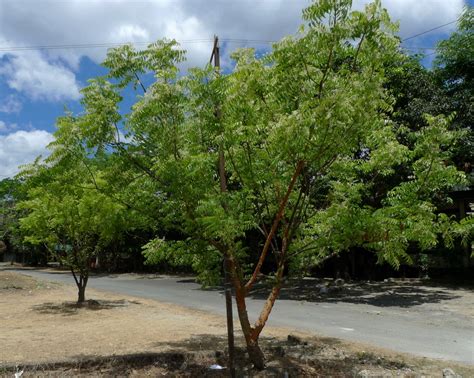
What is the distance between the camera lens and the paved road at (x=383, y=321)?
27.6 feet

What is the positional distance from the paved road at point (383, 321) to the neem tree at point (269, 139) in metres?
3.18

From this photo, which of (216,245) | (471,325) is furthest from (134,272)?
(216,245)

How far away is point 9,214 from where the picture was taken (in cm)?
4275

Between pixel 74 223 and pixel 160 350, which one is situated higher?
pixel 74 223

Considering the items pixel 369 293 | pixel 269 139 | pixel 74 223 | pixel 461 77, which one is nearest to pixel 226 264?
pixel 269 139

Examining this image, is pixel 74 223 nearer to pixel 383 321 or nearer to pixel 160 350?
pixel 160 350

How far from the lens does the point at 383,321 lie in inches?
441

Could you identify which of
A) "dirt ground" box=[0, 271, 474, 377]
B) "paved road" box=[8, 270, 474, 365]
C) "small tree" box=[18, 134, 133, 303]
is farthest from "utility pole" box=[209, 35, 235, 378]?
"small tree" box=[18, 134, 133, 303]

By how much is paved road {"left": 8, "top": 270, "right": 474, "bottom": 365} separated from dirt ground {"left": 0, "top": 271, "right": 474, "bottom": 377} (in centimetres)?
98

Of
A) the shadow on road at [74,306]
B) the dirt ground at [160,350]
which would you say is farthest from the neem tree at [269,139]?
the shadow on road at [74,306]

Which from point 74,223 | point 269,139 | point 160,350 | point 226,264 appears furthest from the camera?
point 74,223

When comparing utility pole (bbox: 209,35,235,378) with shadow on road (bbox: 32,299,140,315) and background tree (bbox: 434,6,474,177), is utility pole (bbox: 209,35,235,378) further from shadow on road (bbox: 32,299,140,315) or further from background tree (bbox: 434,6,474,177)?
background tree (bbox: 434,6,474,177)

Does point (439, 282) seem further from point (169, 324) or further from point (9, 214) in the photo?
point (9, 214)

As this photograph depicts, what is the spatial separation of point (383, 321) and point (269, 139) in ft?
25.7
